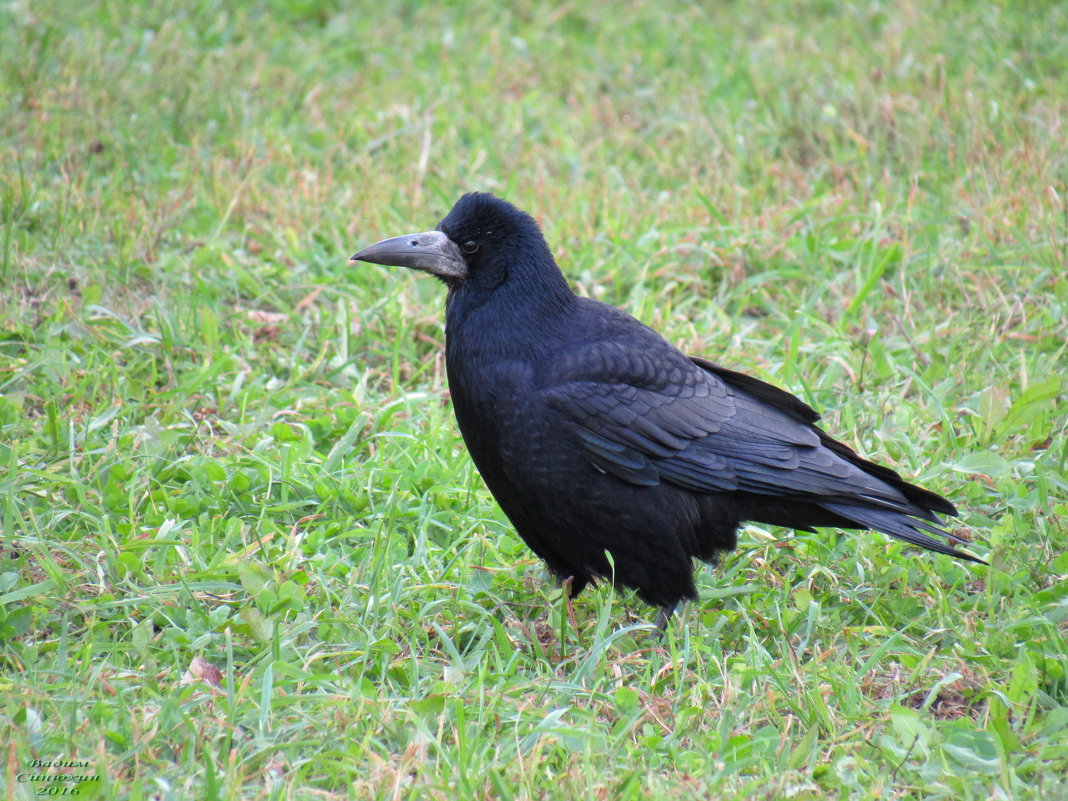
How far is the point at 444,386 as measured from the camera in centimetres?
517

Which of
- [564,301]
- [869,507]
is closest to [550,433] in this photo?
[564,301]

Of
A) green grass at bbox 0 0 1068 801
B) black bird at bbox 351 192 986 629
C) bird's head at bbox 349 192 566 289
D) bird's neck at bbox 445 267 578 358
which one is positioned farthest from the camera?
bird's head at bbox 349 192 566 289

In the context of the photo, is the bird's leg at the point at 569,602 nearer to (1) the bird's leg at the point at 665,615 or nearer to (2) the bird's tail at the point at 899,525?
(1) the bird's leg at the point at 665,615

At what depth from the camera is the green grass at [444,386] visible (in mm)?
3139

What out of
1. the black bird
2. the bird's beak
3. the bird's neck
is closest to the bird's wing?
the black bird

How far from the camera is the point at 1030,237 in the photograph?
5930mm

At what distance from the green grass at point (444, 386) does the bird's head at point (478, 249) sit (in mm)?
776

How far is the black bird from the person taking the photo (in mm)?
3814

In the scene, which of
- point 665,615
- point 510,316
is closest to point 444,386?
point 510,316

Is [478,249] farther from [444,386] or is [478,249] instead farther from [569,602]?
[569,602]

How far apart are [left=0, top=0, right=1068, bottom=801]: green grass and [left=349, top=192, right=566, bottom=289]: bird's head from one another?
30.6 inches

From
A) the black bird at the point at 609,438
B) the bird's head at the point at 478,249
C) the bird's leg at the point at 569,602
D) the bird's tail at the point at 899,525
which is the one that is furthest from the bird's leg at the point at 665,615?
the bird's head at the point at 478,249

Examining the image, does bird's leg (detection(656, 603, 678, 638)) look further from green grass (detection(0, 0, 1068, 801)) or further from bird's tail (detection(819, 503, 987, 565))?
bird's tail (detection(819, 503, 987, 565))

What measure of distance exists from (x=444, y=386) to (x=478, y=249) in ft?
3.75
